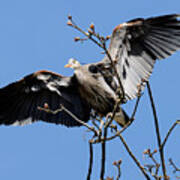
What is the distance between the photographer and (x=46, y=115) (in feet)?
30.2

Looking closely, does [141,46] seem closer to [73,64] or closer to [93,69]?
[93,69]

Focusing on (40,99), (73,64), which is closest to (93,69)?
(73,64)

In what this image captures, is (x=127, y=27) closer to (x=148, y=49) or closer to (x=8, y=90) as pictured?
(x=148, y=49)

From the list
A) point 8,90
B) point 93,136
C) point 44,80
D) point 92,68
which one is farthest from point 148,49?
point 93,136

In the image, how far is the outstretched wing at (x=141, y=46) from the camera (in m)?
8.41

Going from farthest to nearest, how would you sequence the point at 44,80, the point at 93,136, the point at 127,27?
the point at 44,80, the point at 127,27, the point at 93,136

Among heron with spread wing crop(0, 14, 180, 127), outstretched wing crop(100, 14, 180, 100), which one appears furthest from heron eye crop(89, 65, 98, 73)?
outstretched wing crop(100, 14, 180, 100)

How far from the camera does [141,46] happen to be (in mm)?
8648

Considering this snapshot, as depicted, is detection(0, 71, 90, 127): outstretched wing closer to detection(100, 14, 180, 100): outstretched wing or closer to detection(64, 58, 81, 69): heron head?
detection(64, 58, 81, 69): heron head

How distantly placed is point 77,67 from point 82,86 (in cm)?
41

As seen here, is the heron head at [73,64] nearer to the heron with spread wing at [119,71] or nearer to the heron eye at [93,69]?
the heron with spread wing at [119,71]

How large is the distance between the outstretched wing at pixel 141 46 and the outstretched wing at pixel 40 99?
1055 mm

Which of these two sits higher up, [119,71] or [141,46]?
[141,46]

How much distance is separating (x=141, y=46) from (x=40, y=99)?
2279 millimetres
